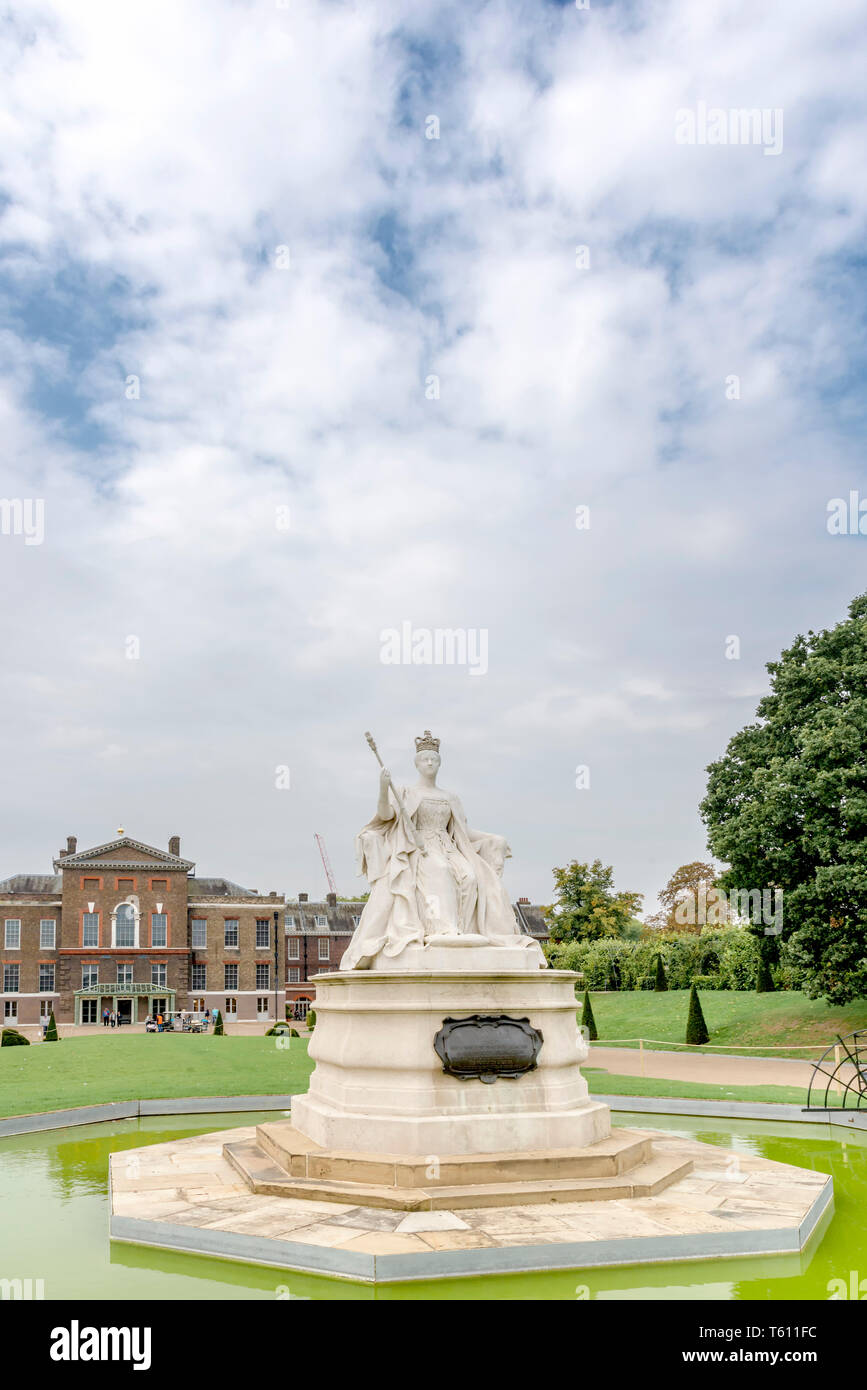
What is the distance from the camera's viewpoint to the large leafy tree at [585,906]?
67250 millimetres

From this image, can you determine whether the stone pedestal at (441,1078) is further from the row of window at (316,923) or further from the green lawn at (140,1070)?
the row of window at (316,923)

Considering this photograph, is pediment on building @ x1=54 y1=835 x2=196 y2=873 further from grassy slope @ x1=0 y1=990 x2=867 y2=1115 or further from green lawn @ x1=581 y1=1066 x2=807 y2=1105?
green lawn @ x1=581 y1=1066 x2=807 y2=1105

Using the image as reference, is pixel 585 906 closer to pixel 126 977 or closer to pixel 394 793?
pixel 126 977

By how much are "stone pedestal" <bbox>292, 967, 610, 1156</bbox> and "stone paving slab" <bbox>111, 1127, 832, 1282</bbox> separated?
889mm

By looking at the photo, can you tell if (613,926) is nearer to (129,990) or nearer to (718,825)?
(129,990)

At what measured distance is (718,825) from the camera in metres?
31.3

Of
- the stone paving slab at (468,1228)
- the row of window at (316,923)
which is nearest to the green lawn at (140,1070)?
the stone paving slab at (468,1228)

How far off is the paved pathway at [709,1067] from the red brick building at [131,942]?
4166 cm

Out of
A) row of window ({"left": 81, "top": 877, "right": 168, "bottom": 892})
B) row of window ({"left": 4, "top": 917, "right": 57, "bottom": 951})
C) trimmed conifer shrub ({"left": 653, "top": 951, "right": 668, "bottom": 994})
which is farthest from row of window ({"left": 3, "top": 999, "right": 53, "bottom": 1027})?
trimmed conifer shrub ({"left": 653, "top": 951, "right": 668, "bottom": 994})

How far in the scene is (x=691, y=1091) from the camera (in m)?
18.6

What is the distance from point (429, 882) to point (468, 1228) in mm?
3934

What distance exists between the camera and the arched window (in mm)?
67250
